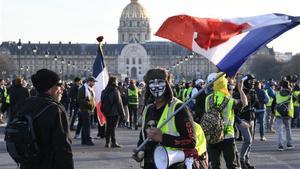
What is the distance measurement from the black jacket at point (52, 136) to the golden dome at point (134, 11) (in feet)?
589

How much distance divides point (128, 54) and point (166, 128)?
565 feet

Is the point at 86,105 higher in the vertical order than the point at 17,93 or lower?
lower

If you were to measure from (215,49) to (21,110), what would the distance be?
1.81 m

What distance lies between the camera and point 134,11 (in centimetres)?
18488

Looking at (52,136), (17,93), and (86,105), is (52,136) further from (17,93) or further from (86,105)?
(17,93)

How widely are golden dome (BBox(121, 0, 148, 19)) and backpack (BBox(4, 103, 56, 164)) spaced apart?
179576 mm

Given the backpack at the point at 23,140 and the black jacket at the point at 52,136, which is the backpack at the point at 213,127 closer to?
the black jacket at the point at 52,136

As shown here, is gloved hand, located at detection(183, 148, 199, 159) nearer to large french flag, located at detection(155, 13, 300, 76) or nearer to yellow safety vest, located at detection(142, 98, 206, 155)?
yellow safety vest, located at detection(142, 98, 206, 155)

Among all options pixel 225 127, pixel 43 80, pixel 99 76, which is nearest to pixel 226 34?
pixel 43 80

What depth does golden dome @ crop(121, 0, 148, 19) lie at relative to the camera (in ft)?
603

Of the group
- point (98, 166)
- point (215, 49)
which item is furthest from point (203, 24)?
point (98, 166)

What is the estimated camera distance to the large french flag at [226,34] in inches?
220

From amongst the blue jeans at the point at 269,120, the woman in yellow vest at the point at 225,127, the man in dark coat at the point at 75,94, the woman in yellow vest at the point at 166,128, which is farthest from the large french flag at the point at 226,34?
the blue jeans at the point at 269,120

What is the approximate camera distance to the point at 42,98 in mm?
4844
